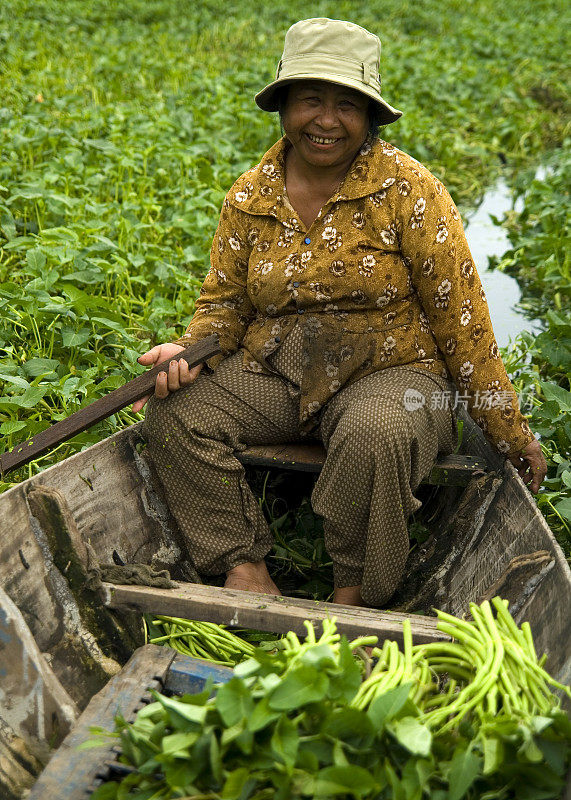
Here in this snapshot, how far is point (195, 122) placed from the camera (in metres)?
6.13

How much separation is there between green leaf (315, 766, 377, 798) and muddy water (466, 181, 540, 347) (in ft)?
9.44

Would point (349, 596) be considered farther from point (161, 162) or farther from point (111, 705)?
point (161, 162)

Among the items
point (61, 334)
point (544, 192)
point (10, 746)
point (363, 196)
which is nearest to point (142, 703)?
point (10, 746)

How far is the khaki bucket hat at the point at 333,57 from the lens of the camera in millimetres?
2188

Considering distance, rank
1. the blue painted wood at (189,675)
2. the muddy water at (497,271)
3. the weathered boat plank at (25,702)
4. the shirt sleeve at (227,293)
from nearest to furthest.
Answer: the weathered boat plank at (25,702), the blue painted wood at (189,675), the shirt sleeve at (227,293), the muddy water at (497,271)

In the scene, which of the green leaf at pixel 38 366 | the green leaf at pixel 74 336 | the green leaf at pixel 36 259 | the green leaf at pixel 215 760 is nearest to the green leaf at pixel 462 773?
the green leaf at pixel 215 760

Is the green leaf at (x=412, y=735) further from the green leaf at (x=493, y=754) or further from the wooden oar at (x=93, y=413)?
the wooden oar at (x=93, y=413)

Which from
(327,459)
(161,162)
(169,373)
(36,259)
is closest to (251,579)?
(327,459)

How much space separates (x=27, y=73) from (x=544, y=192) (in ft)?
13.9

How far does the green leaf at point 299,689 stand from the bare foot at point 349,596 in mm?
875

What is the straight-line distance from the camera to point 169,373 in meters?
2.33

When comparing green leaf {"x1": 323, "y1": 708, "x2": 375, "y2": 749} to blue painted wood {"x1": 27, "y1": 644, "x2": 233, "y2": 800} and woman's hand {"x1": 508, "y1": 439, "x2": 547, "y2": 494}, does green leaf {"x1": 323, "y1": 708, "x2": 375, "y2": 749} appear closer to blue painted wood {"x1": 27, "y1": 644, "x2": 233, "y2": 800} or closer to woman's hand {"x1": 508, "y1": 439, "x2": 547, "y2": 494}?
blue painted wood {"x1": 27, "y1": 644, "x2": 233, "y2": 800}

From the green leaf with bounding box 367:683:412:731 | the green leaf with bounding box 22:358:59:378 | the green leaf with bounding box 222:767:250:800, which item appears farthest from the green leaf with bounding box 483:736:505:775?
the green leaf with bounding box 22:358:59:378

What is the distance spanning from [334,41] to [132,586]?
139 centimetres
